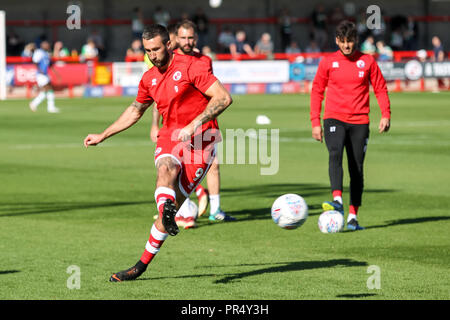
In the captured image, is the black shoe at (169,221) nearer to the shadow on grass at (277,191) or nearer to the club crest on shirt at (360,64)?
the club crest on shirt at (360,64)

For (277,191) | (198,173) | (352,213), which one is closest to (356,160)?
(352,213)

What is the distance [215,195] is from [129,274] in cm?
372

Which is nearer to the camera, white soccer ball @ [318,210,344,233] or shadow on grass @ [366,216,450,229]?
white soccer ball @ [318,210,344,233]

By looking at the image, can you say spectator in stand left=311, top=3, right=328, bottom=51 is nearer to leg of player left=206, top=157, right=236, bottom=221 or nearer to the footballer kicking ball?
leg of player left=206, top=157, right=236, bottom=221

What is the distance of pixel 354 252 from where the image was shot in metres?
9.61

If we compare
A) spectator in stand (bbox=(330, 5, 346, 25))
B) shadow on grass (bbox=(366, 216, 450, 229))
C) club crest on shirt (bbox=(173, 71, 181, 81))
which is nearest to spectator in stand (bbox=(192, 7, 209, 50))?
spectator in stand (bbox=(330, 5, 346, 25))

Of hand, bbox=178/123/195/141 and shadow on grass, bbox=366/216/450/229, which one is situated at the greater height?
hand, bbox=178/123/195/141

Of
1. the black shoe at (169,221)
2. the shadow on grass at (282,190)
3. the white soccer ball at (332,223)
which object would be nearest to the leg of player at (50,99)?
the shadow on grass at (282,190)

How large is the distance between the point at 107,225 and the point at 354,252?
3242mm

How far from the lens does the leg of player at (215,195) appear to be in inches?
461

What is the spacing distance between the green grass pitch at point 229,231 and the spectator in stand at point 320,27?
26.8 m

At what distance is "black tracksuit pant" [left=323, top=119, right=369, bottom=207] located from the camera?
1117 centimetres

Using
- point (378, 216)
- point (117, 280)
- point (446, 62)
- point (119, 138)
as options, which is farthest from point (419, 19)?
point (117, 280)

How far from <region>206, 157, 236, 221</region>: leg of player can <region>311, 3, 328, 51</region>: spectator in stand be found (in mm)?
37396
